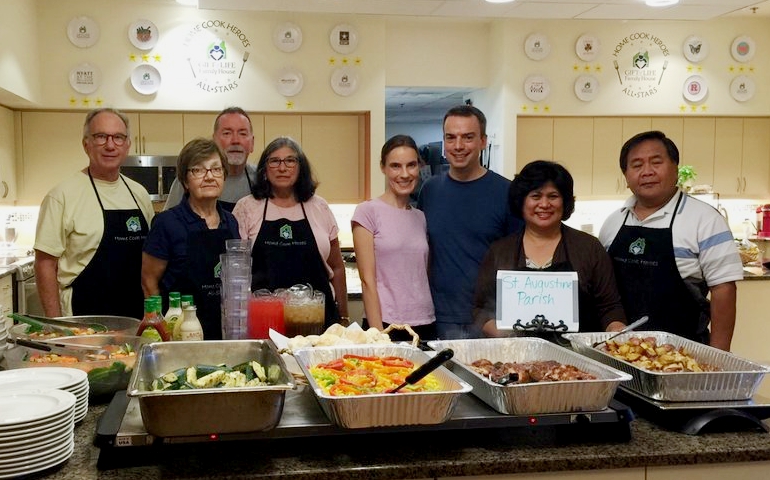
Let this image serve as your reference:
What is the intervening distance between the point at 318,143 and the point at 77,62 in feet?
6.82

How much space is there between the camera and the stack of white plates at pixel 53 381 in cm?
168

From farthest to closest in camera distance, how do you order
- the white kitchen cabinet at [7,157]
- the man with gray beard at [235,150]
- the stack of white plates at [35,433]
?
1. the white kitchen cabinet at [7,157]
2. the man with gray beard at [235,150]
3. the stack of white plates at [35,433]

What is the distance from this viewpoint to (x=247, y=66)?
5.94 m

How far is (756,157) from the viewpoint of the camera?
6.90m

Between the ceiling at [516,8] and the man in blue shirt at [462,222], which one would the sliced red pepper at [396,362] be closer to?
the man in blue shirt at [462,222]

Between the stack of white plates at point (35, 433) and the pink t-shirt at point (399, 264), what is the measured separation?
148 centimetres

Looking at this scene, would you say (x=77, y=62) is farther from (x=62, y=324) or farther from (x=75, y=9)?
(x=62, y=324)

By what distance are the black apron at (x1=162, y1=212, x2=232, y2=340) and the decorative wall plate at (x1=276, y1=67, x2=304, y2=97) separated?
3605 mm

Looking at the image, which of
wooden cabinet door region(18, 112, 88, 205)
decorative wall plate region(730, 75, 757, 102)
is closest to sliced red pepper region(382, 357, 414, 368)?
wooden cabinet door region(18, 112, 88, 205)

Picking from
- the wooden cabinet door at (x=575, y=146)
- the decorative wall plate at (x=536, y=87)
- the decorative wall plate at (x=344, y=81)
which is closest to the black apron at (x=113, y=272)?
the decorative wall plate at (x=344, y=81)

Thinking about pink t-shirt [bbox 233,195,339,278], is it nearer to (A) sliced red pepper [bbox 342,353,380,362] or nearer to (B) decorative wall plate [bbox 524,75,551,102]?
(A) sliced red pepper [bbox 342,353,380,362]

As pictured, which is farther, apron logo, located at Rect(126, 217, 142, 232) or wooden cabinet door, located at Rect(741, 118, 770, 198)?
wooden cabinet door, located at Rect(741, 118, 770, 198)

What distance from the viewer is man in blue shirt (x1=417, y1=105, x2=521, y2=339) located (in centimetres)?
283

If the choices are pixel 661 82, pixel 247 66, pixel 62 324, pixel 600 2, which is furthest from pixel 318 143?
pixel 62 324
